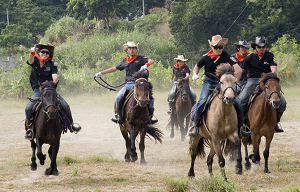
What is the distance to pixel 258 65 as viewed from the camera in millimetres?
9414

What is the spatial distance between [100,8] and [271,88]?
4326 centimetres

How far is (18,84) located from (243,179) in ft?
79.4

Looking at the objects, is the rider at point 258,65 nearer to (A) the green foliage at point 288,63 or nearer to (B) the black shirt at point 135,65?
(B) the black shirt at point 135,65

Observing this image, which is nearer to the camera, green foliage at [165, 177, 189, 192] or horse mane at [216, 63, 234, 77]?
green foliage at [165, 177, 189, 192]

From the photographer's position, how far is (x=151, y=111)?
1064 centimetres

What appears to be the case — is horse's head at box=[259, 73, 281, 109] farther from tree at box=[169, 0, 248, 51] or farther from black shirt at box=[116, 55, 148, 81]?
tree at box=[169, 0, 248, 51]

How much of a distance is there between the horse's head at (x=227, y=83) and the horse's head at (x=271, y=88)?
4.01ft

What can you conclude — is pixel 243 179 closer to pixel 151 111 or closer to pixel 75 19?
pixel 151 111

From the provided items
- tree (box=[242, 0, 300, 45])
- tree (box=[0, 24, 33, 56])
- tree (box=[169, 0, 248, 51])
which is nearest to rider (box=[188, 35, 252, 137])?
tree (box=[169, 0, 248, 51])

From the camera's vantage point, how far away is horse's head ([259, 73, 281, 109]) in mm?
8164

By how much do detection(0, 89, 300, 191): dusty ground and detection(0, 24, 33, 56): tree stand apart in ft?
94.7

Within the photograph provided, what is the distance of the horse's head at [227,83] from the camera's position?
7.15m

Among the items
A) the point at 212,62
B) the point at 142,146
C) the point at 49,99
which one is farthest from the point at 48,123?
the point at 212,62

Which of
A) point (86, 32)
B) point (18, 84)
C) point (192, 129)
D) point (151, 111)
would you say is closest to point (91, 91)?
point (18, 84)
